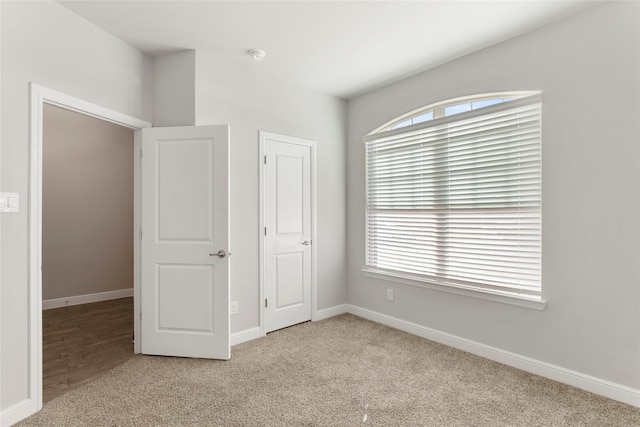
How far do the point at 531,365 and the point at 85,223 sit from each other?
5.67 meters

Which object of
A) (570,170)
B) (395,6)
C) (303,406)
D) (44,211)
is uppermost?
(395,6)

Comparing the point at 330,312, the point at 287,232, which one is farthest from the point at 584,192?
the point at 330,312

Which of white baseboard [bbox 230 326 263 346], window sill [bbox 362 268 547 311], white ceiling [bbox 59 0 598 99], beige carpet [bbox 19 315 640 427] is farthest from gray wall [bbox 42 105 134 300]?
window sill [bbox 362 268 547 311]

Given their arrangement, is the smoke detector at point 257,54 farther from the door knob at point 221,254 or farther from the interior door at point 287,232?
the door knob at point 221,254

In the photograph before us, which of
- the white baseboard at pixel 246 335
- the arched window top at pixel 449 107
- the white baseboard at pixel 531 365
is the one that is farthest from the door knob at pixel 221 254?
the arched window top at pixel 449 107

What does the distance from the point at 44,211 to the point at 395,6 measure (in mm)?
5006

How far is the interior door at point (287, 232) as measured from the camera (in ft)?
12.0

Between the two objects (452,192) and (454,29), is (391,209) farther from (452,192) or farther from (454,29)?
(454,29)

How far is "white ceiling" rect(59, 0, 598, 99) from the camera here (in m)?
2.41

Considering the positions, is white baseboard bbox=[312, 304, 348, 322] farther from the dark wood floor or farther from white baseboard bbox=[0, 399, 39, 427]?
white baseboard bbox=[0, 399, 39, 427]

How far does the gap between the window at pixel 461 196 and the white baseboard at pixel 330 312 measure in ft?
2.15

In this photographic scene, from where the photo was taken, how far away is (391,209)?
386 centimetres

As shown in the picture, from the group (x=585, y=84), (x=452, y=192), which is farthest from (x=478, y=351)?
(x=585, y=84)

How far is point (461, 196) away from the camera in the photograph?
125 inches
